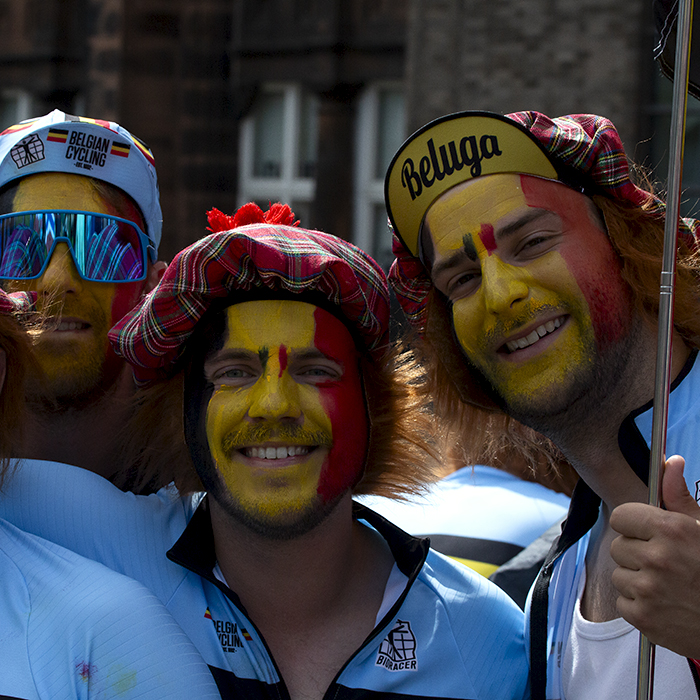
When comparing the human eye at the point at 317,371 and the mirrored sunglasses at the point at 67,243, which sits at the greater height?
the mirrored sunglasses at the point at 67,243

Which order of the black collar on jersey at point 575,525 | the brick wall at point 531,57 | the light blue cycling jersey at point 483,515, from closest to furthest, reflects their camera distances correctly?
the black collar on jersey at point 575,525 < the light blue cycling jersey at point 483,515 < the brick wall at point 531,57

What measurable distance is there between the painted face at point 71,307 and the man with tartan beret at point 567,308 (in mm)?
877

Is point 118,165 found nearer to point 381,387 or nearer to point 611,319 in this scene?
point 381,387

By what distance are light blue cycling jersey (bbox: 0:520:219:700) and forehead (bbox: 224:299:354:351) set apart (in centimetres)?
65

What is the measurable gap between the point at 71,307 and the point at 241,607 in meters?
0.98

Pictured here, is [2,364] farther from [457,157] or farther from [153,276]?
[457,157]

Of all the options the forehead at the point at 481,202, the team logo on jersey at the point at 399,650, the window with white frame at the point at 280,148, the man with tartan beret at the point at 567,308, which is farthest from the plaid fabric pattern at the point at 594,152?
the window with white frame at the point at 280,148

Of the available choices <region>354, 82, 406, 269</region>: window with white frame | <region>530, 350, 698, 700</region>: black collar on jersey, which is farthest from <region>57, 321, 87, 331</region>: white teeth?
<region>354, 82, 406, 269</region>: window with white frame

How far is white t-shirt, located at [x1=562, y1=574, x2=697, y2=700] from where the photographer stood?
2.03 meters

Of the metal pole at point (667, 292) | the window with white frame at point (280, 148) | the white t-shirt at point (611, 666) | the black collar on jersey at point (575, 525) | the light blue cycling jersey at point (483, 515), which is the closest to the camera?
the metal pole at point (667, 292)

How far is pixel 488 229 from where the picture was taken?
233 centimetres

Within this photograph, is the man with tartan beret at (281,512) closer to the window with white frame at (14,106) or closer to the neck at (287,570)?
the neck at (287,570)

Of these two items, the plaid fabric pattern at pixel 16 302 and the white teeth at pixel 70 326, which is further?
the white teeth at pixel 70 326

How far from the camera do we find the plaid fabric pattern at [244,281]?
7.66ft
